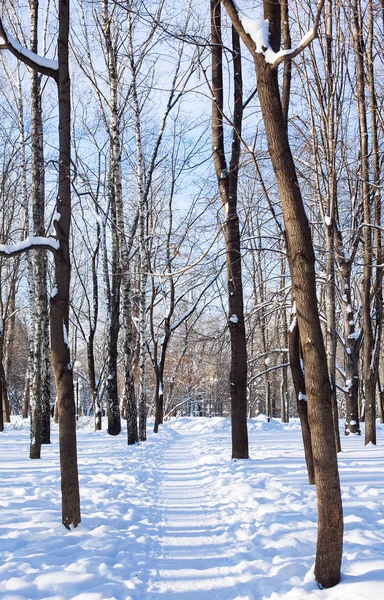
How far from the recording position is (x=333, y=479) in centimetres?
334

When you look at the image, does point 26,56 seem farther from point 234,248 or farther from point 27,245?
point 234,248

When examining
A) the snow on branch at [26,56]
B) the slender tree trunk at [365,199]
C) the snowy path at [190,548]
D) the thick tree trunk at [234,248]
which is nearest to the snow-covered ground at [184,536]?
the snowy path at [190,548]

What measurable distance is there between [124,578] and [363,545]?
1.98m

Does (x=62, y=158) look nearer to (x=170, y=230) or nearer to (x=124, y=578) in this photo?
(x=124, y=578)

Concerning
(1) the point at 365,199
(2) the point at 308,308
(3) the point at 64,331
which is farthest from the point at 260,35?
(1) the point at 365,199

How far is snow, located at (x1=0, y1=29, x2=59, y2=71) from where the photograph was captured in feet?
15.6

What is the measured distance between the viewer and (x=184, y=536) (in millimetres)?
4809

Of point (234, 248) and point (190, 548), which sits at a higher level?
point (234, 248)

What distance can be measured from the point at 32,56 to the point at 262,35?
Answer: 267 centimetres

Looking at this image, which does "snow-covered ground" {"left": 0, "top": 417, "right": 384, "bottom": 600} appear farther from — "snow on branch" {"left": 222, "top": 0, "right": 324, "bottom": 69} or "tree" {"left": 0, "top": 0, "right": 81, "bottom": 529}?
"snow on branch" {"left": 222, "top": 0, "right": 324, "bottom": 69}

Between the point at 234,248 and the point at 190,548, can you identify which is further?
the point at 234,248

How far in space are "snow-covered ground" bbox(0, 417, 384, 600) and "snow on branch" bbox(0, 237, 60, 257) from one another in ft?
8.77

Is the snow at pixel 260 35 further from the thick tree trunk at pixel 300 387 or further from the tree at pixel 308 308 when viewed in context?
the thick tree trunk at pixel 300 387

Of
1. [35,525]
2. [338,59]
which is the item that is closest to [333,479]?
[35,525]
